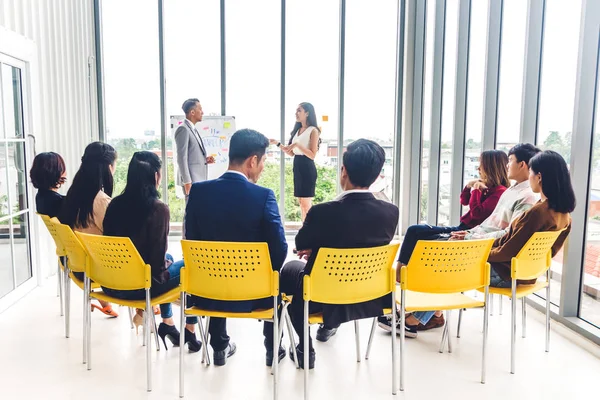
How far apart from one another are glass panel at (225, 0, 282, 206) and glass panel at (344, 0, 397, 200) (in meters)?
0.98

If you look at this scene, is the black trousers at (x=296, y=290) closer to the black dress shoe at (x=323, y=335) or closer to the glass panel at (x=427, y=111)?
the black dress shoe at (x=323, y=335)

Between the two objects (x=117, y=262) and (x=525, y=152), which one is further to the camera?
(x=525, y=152)

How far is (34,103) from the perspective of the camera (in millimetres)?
4277

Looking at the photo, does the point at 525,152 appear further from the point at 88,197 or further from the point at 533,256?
the point at 88,197

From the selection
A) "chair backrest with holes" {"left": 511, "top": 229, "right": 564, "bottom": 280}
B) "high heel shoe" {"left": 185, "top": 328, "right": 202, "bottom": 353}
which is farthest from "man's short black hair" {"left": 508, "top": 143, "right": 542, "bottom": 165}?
"high heel shoe" {"left": 185, "top": 328, "right": 202, "bottom": 353}

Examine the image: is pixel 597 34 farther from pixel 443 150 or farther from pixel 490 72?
pixel 443 150

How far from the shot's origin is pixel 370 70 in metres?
6.58

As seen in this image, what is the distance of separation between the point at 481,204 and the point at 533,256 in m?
0.95

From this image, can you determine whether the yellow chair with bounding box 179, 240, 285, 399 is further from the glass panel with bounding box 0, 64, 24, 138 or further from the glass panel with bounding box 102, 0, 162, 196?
the glass panel with bounding box 102, 0, 162, 196

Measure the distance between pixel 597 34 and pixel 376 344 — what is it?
250cm

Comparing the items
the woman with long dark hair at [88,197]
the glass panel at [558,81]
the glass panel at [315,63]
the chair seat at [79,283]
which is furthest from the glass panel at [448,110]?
the chair seat at [79,283]

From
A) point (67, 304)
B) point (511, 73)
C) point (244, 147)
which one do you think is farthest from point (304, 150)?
point (67, 304)

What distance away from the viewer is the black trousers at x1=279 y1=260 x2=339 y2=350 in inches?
97.0

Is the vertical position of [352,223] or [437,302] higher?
[352,223]
